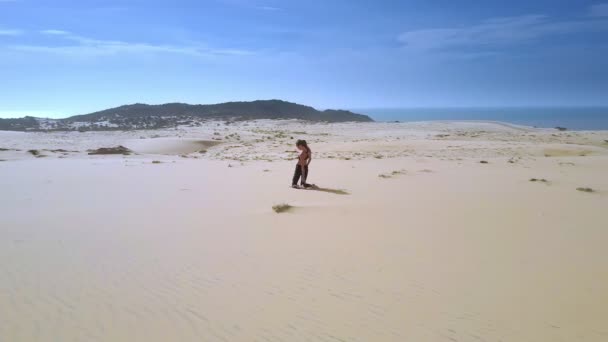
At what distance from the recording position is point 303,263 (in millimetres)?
4043

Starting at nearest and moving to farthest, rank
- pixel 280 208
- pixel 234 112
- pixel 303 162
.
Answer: pixel 280 208 → pixel 303 162 → pixel 234 112

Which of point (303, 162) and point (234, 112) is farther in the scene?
→ point (234, 112)

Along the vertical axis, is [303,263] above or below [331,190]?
below

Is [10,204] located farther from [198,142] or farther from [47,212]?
[198,142]

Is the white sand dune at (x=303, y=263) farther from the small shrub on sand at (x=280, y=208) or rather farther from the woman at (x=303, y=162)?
the woman at (x=303, y=162)

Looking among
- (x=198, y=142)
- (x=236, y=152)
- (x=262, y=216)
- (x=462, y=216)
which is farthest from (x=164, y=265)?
(x=198, y=142)

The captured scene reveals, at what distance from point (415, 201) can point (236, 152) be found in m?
14.3

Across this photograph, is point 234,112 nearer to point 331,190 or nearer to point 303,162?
point 303,162

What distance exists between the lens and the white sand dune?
112 inches

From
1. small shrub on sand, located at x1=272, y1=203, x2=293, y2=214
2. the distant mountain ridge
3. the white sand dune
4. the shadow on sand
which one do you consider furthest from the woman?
the distant mountain ridge

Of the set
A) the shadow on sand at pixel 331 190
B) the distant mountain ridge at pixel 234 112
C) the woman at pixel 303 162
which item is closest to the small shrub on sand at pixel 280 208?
the shadow on sand at pixel 331 190

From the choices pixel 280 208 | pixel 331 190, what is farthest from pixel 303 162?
pixel 280 208

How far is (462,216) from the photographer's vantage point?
5883 mm

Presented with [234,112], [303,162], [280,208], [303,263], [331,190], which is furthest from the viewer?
[234,112]
